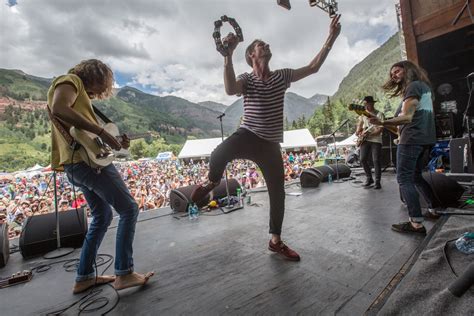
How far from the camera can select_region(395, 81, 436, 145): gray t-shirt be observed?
2312mm

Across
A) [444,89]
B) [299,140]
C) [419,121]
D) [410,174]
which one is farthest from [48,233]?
[299,140]

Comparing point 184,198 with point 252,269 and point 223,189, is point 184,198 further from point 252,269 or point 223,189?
point 252,269

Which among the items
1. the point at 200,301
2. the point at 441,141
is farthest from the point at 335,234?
the point at 441,141

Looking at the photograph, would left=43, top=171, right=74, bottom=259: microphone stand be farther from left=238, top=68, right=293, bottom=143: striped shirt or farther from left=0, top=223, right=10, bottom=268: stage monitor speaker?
left=238, top=68, right=293, bottom=143: striped shirt

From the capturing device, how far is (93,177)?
1.71m

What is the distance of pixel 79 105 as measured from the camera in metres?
1.69

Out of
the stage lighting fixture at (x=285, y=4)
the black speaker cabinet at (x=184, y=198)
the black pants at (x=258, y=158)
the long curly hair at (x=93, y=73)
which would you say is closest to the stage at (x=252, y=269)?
the black pants at (x=258, y=158)

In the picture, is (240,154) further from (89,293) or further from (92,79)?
(89,293)

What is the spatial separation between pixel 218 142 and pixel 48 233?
94.2 ft

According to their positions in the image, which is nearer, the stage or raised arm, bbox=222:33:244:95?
the stage

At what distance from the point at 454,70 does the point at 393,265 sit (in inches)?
395

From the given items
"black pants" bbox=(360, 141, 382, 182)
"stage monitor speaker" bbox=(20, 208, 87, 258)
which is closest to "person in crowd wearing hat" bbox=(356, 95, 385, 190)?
"black pants" bbox=(360, 141, 382, 182)

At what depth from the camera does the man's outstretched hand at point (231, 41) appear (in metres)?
1.70

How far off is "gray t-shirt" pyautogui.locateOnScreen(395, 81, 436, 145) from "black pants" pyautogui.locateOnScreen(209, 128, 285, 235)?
134cm
